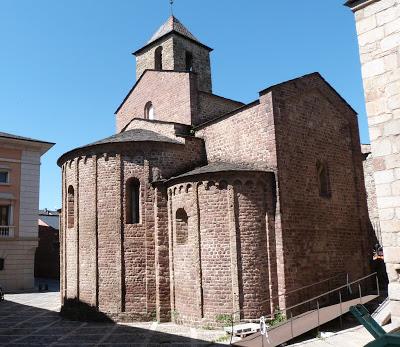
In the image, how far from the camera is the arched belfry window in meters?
14.8

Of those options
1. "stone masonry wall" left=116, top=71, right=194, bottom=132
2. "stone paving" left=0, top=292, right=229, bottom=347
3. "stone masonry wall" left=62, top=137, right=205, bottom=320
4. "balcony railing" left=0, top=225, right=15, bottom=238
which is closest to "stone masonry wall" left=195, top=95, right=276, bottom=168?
"stone masonry wall" left=62, top=137, right=205, bottom=320

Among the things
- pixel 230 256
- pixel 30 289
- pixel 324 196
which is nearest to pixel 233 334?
pixel 230 256

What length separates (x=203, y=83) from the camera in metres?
22.7

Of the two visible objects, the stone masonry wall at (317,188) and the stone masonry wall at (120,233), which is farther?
the stone masonry wall at (120,233)

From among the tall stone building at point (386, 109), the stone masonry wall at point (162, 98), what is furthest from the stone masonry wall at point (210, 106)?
the tall stone building at point (386, 109)

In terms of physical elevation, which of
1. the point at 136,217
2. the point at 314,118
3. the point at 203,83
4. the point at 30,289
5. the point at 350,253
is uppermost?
the point at 203,83

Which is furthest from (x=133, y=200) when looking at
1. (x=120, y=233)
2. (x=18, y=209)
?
(x=18, y=209)

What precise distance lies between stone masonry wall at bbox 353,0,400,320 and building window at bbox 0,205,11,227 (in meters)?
23.4

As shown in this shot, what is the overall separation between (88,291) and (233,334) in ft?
19.9

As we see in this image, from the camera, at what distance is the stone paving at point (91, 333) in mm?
11255

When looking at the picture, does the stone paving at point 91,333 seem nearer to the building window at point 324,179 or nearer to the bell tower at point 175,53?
the building window at point 324,179

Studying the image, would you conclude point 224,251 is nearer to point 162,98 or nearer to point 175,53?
point 162,98

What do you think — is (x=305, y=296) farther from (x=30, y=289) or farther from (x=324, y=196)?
(x=30, y=289)

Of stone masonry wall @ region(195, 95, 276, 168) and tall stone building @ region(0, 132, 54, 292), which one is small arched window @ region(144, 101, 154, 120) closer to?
stone masonry wall @ region(195, 95, 276, 168)
